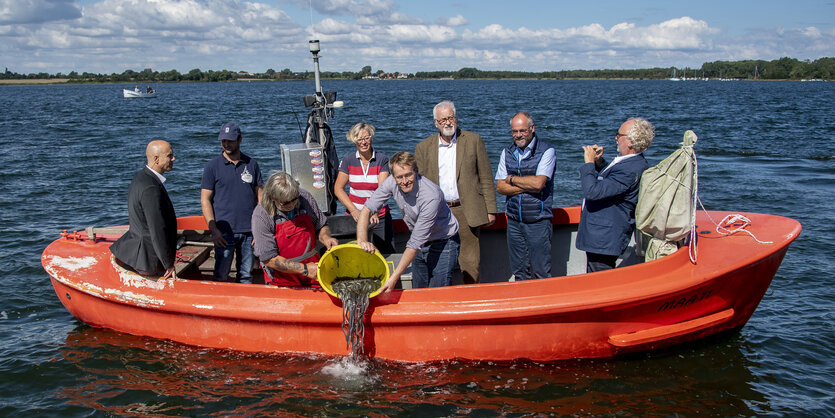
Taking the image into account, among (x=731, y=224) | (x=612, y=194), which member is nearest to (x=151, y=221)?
(x=612, y=194)

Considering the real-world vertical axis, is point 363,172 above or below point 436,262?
above

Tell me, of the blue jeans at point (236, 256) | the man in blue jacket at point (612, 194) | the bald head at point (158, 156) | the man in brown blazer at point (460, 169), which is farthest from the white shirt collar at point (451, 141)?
the bald head at point (158, 156)

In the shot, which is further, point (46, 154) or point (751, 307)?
point (46, 154)

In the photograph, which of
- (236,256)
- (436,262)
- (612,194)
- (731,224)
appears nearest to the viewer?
(612,194)

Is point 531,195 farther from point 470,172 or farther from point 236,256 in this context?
point 236,256

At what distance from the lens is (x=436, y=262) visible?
15.3ft

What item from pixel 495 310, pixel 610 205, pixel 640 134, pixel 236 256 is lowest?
pixel 495 310

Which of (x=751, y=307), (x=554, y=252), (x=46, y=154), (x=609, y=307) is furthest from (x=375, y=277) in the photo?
(x=46, y=154)

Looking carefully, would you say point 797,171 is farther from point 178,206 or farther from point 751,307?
point 178,206

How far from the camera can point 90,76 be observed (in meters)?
149

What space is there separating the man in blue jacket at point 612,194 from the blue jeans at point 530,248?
1.01 ft

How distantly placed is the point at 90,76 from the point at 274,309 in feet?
554

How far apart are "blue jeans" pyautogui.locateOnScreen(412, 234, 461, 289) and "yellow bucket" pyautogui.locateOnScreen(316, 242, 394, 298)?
274 millimetres

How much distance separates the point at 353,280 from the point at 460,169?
4.13 feet
